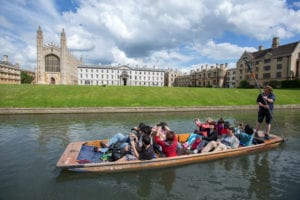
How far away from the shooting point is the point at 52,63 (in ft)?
236

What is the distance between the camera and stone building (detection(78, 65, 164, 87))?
11294cm

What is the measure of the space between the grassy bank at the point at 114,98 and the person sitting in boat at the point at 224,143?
19.1 m

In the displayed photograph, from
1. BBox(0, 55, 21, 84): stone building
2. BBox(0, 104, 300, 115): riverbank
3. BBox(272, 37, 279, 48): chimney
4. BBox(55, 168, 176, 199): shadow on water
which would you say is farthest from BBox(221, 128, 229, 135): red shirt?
BBox(0, 55, 21, 84): stone building

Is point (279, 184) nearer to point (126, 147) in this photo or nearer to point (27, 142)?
point (126, 147)

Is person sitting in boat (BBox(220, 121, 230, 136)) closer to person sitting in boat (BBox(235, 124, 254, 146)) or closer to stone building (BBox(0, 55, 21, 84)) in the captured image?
person sitting in boat (BBox(235, 124, 254, 146))

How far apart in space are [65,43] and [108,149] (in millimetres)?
74116

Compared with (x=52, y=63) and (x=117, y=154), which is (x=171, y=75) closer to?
(x=52, y=63)

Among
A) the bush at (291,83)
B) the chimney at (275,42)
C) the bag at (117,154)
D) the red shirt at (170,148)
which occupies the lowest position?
the bag at (117,154)

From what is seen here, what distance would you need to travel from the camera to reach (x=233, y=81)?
87.7 m

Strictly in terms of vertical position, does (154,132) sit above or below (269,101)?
below

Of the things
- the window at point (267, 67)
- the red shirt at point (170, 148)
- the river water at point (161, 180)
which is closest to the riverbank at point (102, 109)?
the river water at point (161, 180)

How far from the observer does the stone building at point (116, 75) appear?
11294cm

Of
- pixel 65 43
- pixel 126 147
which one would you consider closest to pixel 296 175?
pixel 126 147

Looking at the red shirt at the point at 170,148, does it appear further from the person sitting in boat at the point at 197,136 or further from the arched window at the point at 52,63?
the arched window at the point at 52,63
